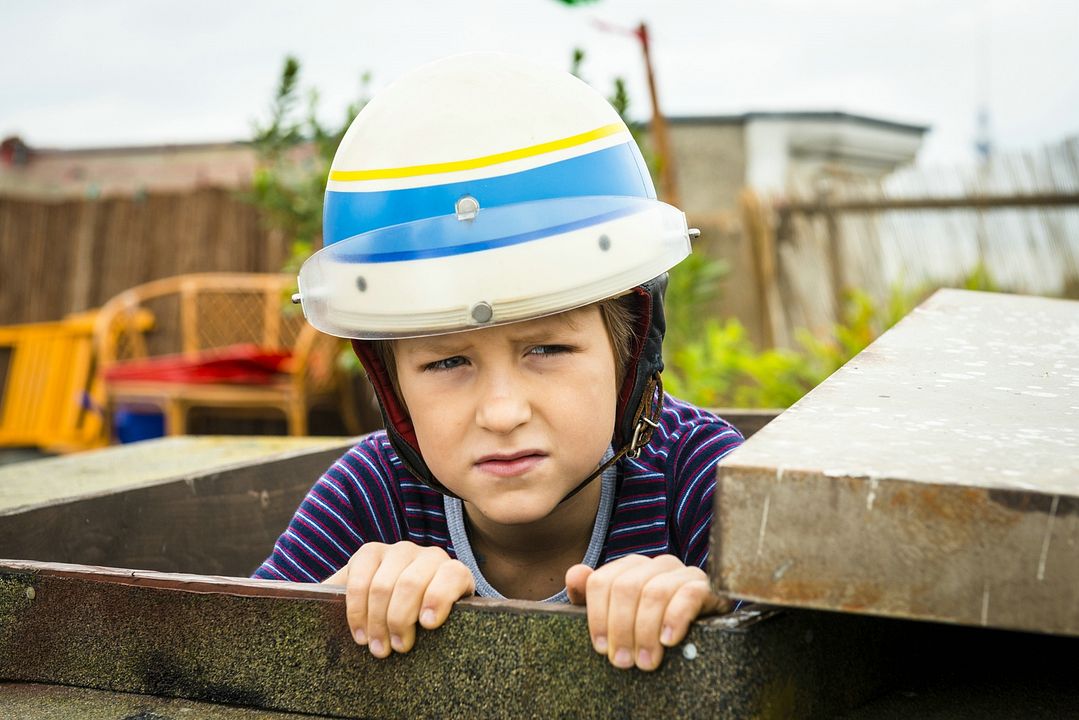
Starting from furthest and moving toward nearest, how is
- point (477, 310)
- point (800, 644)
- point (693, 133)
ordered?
1. point (693, 133)
2. point (477, 310)
3. point (800, 644)

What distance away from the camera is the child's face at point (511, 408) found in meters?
1.34

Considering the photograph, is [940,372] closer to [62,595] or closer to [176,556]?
[62,595]

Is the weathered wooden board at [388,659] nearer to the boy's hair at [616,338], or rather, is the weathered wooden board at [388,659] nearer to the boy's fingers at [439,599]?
the boy's fingers at [439,599]

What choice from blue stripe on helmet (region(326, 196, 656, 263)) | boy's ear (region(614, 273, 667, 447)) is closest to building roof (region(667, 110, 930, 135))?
boy's ear (region(614, 273, 667, 447))

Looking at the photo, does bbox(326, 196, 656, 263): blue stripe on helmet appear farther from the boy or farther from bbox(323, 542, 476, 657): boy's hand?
bbox(323, 542, 476, 657): boy's hand

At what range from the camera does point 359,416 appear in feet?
21.1

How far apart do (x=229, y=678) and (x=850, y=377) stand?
30.3 inches

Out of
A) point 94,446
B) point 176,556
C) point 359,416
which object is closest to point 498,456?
point 176,556

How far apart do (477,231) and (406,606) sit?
1.60 ft

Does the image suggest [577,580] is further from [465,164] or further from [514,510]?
[465,164]

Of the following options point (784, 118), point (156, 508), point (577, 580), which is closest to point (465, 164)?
point (577, 580)

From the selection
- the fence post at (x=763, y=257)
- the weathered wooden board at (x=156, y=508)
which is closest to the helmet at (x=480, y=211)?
the weathered wooden board at (x=156, y=508)

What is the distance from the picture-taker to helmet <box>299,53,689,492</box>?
132 centimetres

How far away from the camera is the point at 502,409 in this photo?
1.30 metres
